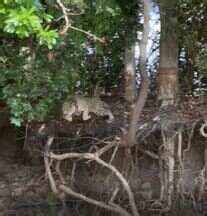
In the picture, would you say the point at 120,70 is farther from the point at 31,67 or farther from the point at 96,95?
the point at 31,67

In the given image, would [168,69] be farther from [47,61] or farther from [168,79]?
[47,61]

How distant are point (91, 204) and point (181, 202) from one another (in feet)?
3.49

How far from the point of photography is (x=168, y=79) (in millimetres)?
6203

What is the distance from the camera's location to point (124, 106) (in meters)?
6.59

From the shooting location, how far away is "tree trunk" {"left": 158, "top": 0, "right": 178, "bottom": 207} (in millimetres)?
5879

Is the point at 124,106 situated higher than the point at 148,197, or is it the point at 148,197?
the point at 124,106

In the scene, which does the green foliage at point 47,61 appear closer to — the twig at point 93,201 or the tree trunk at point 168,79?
the tree trunk at point 168,79

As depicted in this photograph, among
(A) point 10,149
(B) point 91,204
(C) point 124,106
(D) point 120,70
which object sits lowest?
(B) point 91,204

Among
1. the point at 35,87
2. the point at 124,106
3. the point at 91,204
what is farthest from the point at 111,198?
the point at 35,87

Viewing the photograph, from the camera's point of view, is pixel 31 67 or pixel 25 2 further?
pixel 31 67


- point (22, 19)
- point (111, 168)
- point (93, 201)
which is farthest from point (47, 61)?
point (93, 201)

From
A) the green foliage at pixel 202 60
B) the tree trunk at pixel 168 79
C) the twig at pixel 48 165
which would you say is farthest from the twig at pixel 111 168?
the green foliage at pixel 202 60

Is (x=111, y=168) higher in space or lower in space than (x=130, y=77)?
lower

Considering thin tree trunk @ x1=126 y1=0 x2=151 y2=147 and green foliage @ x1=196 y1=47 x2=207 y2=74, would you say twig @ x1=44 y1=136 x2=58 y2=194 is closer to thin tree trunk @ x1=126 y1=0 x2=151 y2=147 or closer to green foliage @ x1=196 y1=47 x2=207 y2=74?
thin tree trunk @ x1=126 y1=0 x2=151 y2=147
